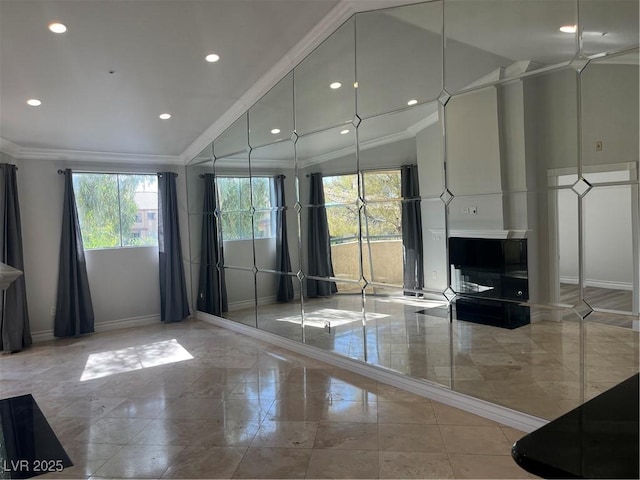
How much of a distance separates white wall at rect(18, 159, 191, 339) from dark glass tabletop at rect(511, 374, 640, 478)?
242 inches

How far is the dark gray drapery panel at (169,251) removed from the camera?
245 inches

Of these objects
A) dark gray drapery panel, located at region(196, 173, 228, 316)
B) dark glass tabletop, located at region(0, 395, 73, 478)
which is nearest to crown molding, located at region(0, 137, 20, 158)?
dark gray drapery panel, located at region(196, 173, 228, 316)

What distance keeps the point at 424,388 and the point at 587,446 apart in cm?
245

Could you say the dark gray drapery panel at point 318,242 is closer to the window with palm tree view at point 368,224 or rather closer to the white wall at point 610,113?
the window with palm tree view at point 368,224

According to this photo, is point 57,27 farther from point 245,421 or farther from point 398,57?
point 245,421

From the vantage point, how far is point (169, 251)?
6.24 m

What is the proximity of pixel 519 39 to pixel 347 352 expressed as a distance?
2.87 m

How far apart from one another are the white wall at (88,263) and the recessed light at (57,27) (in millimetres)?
3172

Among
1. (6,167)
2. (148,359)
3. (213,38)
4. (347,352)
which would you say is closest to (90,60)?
(213,38)

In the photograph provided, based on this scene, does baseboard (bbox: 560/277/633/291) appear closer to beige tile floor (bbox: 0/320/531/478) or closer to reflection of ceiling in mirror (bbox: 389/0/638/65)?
beige tile floor (bbox: 0/320/531/478)

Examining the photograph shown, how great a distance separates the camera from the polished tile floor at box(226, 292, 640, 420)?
7.89 feet

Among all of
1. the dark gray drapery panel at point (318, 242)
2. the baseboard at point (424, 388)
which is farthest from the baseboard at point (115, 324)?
the dark gray drapery panel at point (318, 242)

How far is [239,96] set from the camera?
4.71 m

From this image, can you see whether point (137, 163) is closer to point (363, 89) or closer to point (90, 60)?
point (90, 60)
